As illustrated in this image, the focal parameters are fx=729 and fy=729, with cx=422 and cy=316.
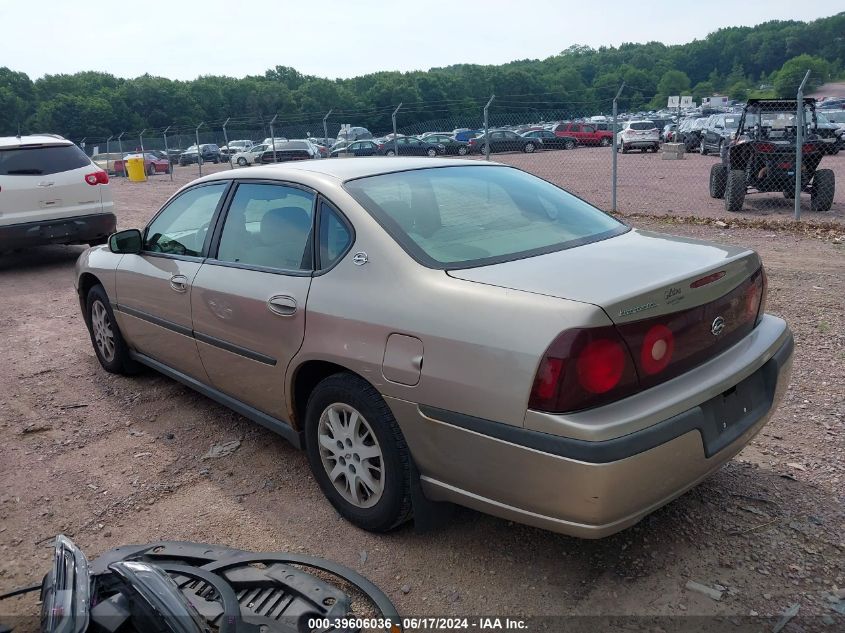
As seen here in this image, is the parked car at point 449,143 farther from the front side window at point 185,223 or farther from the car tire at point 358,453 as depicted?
the car tire at point 358,453

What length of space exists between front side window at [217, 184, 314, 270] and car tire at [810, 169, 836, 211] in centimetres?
1063

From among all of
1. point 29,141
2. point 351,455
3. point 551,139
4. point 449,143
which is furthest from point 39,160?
point 551,139

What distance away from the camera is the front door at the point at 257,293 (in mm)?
3303

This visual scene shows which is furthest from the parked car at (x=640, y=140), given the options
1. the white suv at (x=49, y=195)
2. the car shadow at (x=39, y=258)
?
the white suv at (x=49, y=195)

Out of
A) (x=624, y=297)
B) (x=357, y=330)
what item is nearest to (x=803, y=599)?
(x=624, y=297)

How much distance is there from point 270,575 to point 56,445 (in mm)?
2158

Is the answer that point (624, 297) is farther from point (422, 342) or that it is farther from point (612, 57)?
point (612, 57)

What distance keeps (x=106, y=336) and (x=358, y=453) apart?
2.97 m

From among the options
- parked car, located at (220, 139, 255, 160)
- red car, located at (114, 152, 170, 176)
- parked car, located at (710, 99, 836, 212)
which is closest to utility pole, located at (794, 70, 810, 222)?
parked car, located at (710, 99, 836, 212)

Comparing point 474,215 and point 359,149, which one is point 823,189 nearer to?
point 474,215

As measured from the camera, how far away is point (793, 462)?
3.52 metres

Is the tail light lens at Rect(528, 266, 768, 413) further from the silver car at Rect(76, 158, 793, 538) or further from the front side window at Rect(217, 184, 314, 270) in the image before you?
the front side window at Rect(217, 184, 314, 270)

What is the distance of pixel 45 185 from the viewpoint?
911cm

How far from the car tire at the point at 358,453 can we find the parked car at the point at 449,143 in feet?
89.6
